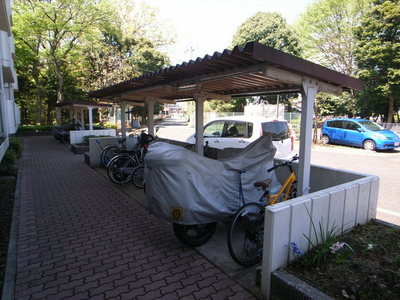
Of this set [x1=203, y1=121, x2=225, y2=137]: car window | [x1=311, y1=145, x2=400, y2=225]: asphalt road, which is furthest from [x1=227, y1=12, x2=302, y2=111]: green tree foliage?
[x1=203, y1=121, x2=225, y2=137]: car window

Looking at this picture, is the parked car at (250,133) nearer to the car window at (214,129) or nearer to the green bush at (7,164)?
the car window at (214,129)

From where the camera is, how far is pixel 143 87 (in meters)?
5.91

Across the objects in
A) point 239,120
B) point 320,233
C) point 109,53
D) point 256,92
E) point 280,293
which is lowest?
point 280,293

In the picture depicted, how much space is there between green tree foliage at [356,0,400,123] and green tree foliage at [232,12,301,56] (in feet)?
21.1

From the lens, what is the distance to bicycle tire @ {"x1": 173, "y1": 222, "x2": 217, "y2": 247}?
335cm

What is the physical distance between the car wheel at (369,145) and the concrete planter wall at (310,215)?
35.2 ft

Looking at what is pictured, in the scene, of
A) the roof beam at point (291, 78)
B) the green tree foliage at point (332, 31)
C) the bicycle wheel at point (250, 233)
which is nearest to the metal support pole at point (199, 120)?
the roof beam at point (291, 78)

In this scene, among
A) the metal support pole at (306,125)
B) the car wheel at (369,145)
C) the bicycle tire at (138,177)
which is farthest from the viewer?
the car wheel at (369,145)

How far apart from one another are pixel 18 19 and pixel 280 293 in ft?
68.1

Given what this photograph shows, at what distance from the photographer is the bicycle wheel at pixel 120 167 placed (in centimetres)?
639

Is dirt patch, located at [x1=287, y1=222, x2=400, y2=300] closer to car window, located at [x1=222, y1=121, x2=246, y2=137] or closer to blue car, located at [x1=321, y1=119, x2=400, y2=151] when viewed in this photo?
car window, located at [x1=222, y1=121, x2=246, y2=137]

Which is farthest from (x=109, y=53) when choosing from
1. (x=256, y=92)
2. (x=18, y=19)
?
(x=256, y=92)

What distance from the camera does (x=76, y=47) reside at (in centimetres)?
2088

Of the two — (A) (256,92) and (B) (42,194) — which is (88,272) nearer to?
(B) (42,194)
